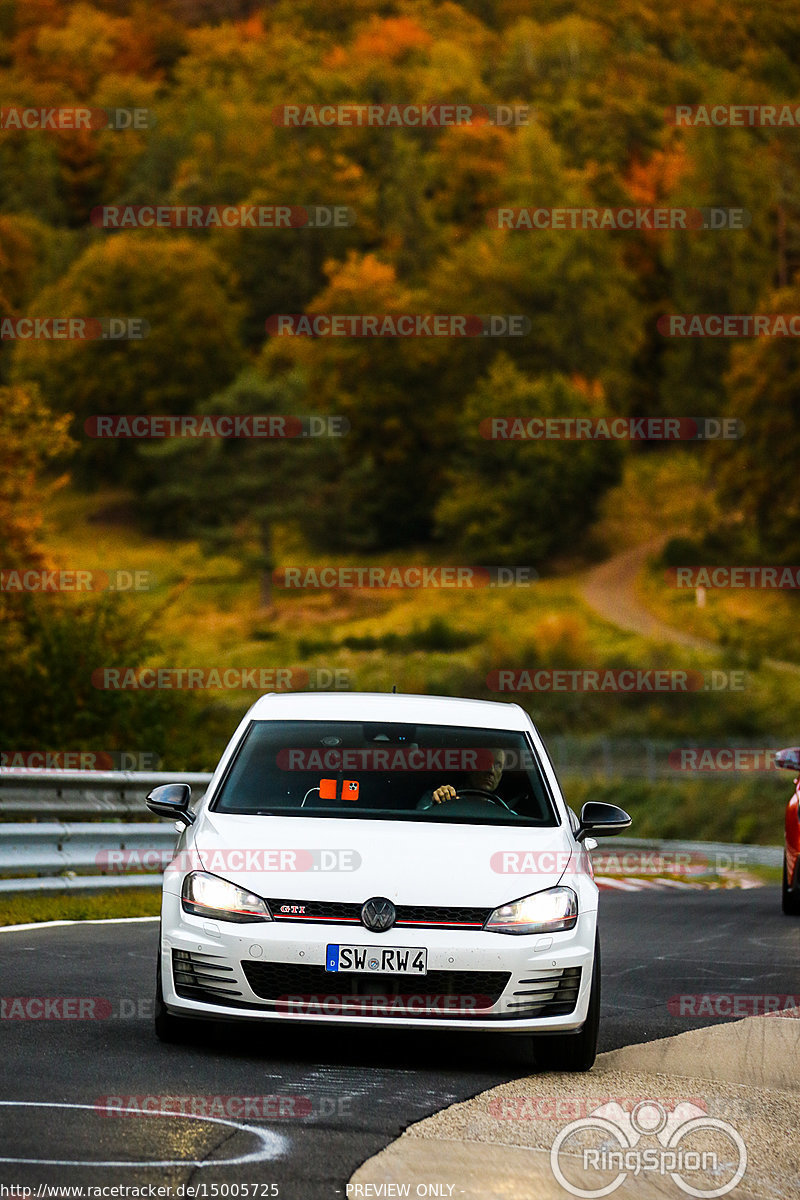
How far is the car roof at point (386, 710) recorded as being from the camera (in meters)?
8.95

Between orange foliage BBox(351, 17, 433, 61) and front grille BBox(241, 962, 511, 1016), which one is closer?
front grille BBox(241, 962, 511, 1016)

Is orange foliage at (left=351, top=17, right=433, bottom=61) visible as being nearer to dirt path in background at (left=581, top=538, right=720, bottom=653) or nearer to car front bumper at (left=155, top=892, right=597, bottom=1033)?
dirt path in background at (left=581, top=538, right=720, bottom=653)

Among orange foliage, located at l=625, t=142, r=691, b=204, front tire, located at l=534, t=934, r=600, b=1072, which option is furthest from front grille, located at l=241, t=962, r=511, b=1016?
orange foliage, located at l=625, t=142, r=691, b=204

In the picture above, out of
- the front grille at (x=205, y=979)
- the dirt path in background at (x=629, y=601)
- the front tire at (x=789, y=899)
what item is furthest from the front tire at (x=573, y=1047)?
the dirt path in background at (x=629, y=601)

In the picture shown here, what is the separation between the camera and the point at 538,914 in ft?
25.1

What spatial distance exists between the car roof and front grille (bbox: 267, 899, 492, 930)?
1487 mm

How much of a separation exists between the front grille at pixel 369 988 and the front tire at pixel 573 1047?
1.28 ft

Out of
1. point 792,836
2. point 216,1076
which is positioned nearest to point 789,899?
point 792,836

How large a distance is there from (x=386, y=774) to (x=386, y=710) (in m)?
0.41

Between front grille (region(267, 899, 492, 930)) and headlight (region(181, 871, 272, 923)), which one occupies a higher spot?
front grille (region(267, 899, 492, 930))

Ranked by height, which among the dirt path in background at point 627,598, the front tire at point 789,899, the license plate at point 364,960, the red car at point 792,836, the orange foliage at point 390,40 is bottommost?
the dirt path in background at point 627,598

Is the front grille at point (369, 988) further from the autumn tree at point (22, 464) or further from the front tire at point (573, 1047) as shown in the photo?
the autumn tree at point (22, 464)

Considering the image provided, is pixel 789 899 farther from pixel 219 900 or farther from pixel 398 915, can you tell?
pixel 219 900

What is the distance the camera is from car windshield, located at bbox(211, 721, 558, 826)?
8430 millimetres
